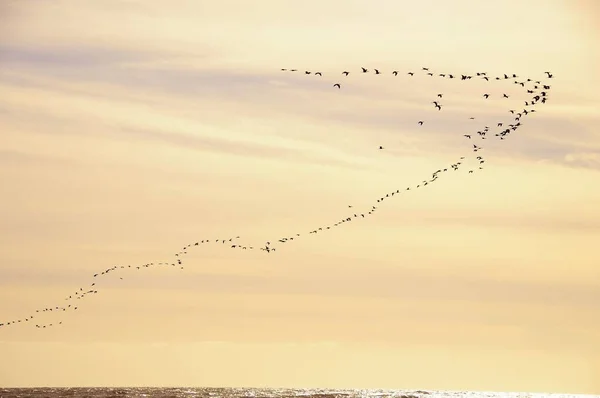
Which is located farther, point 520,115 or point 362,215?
point 362,215

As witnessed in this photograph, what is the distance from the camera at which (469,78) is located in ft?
301

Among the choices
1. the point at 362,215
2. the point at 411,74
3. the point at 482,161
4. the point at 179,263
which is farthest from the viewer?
the point at 179,263

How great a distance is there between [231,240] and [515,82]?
1314 inches

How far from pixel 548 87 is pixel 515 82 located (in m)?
3.51

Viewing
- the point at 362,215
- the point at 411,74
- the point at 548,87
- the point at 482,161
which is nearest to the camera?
the point at 411,74

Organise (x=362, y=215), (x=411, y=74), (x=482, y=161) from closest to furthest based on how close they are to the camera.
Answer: (x=411, y=74)
(x=482, y=161)
(x=362, y=215)

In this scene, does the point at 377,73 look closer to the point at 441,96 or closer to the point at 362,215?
the point at 441,96

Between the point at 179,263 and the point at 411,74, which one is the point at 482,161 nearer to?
the point at 411,74

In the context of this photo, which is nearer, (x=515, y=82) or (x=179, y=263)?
(x=515, y=82)

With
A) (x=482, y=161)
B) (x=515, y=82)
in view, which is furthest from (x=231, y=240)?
(x=515, y=82)

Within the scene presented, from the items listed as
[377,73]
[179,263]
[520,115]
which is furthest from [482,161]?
[179,263]

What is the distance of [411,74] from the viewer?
86312mm

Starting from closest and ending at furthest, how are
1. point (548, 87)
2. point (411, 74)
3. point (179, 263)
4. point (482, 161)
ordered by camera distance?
1. point (411, 74)
2. point (548, 87)
3. point (482, 161)
4. point (179, 263)

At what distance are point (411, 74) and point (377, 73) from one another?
5.38m
